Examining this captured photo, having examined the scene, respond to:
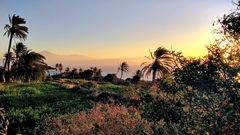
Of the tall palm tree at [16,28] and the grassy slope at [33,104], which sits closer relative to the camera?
the grassy slope at [33,104]

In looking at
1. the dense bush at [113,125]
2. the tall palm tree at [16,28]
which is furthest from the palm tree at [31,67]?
the dense bush at [113,125]

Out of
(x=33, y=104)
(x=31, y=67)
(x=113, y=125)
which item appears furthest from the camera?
(x=31, y=67)

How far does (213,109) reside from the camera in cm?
768

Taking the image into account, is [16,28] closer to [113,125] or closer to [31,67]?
[31,67]

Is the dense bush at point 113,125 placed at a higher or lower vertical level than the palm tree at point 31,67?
lower

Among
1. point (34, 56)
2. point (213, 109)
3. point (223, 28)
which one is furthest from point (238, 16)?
point (34, 56)

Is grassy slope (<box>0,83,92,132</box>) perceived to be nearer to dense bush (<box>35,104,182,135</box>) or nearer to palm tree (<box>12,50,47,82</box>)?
dense bush (<box>35,104,182,135</box>)

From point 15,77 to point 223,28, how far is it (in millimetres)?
48321

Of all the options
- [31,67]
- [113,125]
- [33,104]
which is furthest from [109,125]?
[31,67]

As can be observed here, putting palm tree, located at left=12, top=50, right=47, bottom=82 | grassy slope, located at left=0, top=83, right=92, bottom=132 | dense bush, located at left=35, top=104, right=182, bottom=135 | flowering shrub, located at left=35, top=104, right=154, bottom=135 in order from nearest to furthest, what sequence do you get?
dense bush, located at left=35, top=104, right=182, bottom=135 → flowering shrub, located at left=35, top=104, right=154, bottom=135 → grassy slope, located at left=0, top=83, right=92, bottom=132 → palm tree, located at left=12, top=50, right=47, bottom=82

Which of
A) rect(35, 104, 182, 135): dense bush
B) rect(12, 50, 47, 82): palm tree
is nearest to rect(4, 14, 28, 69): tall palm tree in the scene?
rect(12, 50, 47, 82): palm tree

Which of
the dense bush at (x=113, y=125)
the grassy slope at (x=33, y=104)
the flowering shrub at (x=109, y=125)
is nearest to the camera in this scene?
the dense bush at (x=113, y=125)

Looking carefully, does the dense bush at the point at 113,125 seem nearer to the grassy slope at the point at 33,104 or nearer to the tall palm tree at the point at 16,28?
the grassy slope at the point at 33,104

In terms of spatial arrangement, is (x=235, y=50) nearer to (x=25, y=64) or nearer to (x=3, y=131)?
(x=3, y=131)
